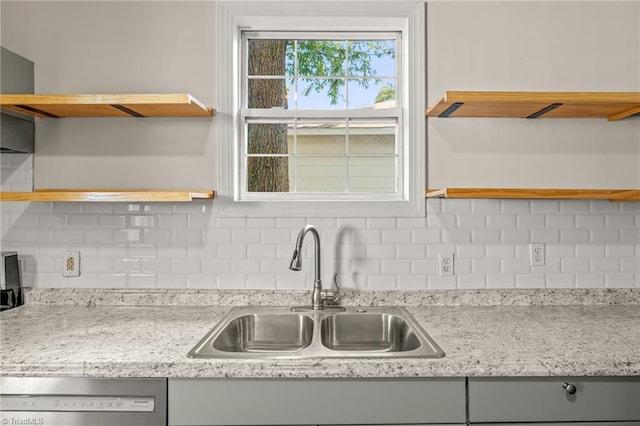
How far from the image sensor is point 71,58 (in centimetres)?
216

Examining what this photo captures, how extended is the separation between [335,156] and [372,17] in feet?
2.19

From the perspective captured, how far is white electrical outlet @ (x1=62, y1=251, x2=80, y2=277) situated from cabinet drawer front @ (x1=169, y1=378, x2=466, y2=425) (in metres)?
1.06

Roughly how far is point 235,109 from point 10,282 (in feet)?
4.11

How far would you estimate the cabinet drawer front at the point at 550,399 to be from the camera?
137cm

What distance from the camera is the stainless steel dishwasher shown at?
1.35 metres

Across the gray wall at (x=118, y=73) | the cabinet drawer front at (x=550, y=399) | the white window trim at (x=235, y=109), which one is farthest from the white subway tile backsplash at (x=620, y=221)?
the gray wall at (x=118, y=73)

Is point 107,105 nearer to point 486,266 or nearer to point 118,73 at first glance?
point 118,73

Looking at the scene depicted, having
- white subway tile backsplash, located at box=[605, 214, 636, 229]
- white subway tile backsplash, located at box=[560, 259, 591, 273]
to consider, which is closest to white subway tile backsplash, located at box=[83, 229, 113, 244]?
white subway tile backsplash, located at box=[560, 259, 591, 273]

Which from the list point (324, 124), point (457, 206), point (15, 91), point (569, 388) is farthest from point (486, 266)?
point (15, 91)

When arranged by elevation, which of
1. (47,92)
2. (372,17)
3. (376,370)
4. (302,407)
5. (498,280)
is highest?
(372,17)

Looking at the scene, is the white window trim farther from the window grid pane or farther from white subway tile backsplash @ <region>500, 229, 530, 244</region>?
white subway tile backsplash @ <region>500, 229, 530, 244</region>

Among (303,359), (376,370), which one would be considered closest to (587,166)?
(376,370)

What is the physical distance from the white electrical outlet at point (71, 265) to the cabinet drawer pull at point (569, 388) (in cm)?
200

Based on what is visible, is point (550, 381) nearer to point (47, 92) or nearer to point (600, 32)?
point (600, 32)
